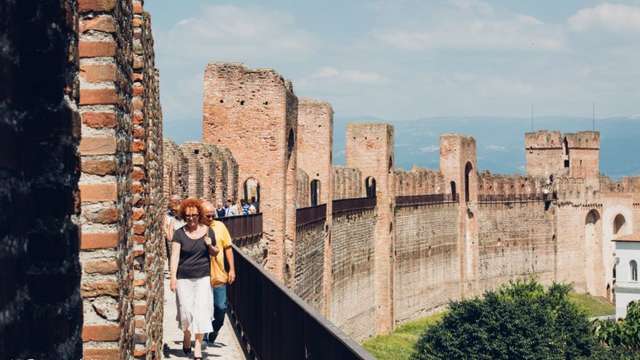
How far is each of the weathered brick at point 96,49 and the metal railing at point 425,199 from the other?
108ft

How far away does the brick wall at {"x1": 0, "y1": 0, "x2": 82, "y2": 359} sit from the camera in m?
2.16

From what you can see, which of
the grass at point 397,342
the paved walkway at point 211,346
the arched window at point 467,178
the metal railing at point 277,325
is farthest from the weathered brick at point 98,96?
the arched window at point 467,178

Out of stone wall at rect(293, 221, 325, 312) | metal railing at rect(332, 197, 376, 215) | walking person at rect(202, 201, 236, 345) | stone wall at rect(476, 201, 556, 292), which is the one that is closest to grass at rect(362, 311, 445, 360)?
stone wall at rect(293, 221, 325, 312)

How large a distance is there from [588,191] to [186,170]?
41.0 meters

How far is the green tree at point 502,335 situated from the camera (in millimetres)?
29141

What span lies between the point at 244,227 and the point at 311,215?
699 centimetres

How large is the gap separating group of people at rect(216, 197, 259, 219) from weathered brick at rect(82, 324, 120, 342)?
13544 millimetres

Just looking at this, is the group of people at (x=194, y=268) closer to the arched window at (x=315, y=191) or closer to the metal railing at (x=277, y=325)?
the metal railing at (x=277, y=325)

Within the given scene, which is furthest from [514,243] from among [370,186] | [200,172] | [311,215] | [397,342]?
[200,172]

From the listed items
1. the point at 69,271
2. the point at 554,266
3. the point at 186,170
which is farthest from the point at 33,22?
the point at 554,266

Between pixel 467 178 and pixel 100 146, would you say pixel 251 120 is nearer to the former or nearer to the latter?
pixel 100 146

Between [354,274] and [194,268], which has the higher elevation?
[194,268]

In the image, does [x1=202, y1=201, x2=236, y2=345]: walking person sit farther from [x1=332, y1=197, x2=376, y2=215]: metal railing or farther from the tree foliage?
the tree foliage

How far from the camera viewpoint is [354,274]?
3139cm
